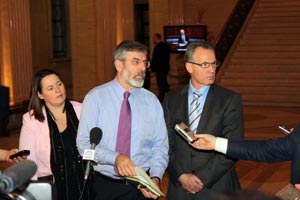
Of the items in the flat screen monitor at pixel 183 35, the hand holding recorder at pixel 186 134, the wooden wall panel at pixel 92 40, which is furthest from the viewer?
the flat screen monitor at pixel 183 35

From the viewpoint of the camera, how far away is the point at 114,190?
12.2 feet

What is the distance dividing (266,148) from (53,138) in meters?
1.63

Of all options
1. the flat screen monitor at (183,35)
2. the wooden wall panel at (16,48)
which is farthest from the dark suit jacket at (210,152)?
the flat screen monitor at (183,35)

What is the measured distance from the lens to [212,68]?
392cm

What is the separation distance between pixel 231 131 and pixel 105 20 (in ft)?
40.4

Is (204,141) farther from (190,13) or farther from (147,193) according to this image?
(190,13)

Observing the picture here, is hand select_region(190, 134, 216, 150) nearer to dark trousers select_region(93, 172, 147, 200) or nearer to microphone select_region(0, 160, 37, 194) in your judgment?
dark trousers select_region(93, 172, 147, 200)

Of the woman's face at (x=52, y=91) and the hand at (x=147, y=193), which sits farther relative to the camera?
the woman's face at (x=52, y=91)

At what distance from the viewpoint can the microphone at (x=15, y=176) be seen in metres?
1.60

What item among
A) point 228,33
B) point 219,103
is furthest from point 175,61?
point 219,103

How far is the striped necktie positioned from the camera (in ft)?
13.1

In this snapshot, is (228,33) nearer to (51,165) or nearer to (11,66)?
(11,66)

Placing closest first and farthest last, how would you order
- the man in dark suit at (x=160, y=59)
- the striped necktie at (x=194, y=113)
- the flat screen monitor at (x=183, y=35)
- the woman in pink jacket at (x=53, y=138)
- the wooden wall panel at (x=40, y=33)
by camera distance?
1. the woman in pink jacket at (x=53, y=138)
2. the striped necktie at (x=194, y=113)
3. the man in dark suit at (x=160, y=59)
4. the flat screen monitor at (x=183, y=35)
5. the wooden wall panel at (x=40, y=33)

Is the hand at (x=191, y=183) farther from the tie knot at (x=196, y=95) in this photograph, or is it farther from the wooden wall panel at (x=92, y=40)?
the wooden wall panel at (x=92, y=40)
